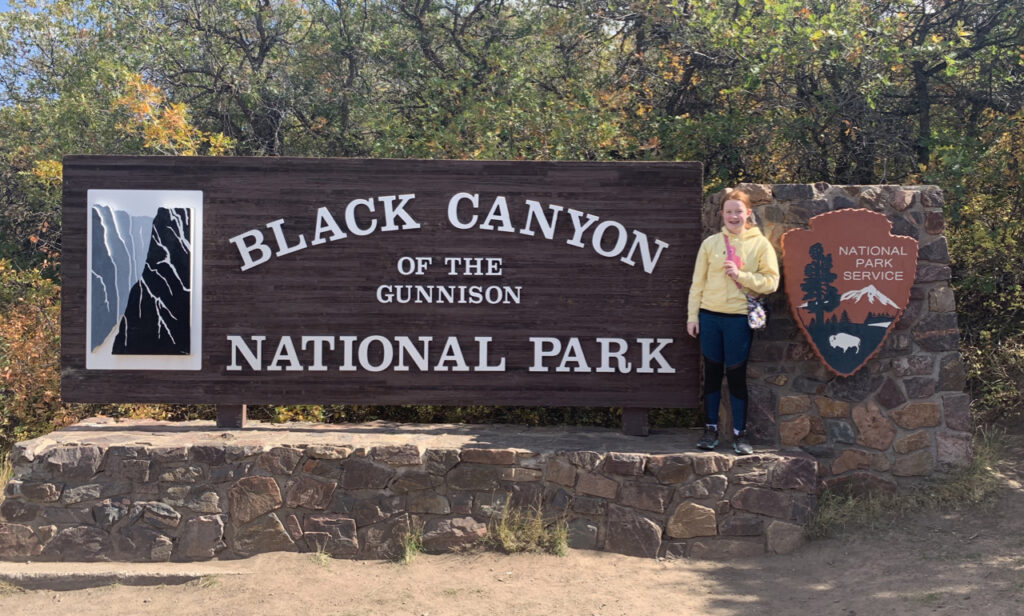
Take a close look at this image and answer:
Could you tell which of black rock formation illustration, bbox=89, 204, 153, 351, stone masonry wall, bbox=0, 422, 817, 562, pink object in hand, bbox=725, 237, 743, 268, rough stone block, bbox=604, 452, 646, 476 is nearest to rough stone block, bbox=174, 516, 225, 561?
stone masonry wall, bbox=0, 422, 817, 562

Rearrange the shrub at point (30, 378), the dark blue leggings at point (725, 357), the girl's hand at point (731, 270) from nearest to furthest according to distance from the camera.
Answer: the girl's hand at point (731, 270)
the dark blue leggings at point (725, 357)
the shrub at point (30, 378)

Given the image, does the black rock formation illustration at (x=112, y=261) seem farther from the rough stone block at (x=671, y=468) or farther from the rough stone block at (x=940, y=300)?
the rough stone block at (x=940, y=300)

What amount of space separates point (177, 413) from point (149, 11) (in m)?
5.73

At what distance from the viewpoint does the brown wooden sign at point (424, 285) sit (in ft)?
18.9

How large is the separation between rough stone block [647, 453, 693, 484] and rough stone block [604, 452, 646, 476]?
59 millimetres

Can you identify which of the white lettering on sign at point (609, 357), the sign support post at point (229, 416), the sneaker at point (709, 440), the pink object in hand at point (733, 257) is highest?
the pink object in hand at point (733, 257)

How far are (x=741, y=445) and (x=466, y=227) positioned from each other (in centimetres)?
233

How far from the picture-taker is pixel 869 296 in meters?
5.57

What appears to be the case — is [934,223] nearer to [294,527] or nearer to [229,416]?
[294,527]

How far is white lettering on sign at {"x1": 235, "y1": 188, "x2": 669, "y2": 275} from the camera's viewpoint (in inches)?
228

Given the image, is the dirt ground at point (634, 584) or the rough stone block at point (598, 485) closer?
the dirt ground at point (634, 584)

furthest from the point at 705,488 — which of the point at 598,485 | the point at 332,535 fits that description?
the point at 332,535

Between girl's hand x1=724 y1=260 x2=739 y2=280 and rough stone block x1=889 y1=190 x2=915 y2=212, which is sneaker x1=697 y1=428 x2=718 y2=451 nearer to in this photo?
girl's hand x1=724 y1=260 x2=739 y2=280

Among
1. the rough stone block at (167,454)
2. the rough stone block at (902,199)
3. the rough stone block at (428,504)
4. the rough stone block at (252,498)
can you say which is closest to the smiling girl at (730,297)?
the rough stone block at (902,199)
